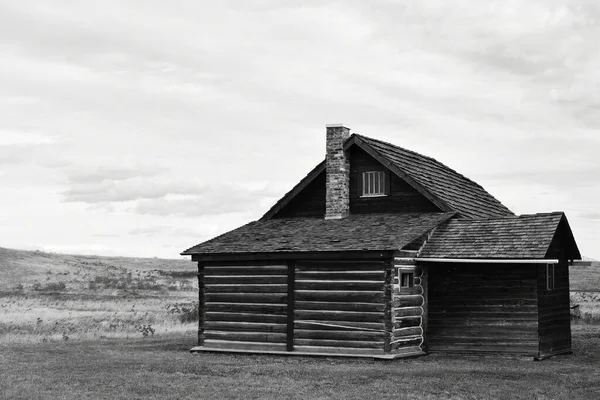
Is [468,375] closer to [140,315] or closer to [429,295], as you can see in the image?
[429,295]

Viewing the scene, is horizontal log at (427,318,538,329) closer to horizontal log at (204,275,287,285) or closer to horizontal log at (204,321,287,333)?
horizontal log at (204,321,287,333)

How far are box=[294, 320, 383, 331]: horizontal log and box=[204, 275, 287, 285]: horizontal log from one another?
4.38 feet

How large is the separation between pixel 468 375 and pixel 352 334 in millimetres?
4791

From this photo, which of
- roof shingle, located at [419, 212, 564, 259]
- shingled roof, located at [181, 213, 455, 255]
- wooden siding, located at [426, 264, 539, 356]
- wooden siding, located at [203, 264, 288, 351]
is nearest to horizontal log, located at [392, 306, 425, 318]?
wooden siding, located at [426, 264, 539, 356]

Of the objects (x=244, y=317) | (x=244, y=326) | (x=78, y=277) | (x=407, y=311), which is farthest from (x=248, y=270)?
(x=78, y=277)

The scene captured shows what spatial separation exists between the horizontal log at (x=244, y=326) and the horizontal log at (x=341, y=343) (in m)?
0.70

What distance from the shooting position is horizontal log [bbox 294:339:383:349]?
23641 mm

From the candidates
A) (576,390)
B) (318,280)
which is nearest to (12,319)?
(318,280)

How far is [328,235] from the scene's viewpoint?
2569cm

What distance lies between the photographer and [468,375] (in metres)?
19.8

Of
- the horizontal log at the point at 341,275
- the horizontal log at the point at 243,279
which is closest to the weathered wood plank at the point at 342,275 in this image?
the horizontal log at the point at 341,275

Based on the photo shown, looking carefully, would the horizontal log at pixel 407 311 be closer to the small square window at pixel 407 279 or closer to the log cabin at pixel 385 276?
the log cabin at pixel 385 276

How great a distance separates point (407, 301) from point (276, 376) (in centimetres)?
587

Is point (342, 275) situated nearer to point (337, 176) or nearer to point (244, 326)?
point (244, 326)
